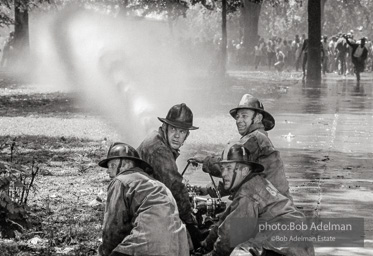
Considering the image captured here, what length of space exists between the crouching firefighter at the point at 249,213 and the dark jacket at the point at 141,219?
0.35 metres

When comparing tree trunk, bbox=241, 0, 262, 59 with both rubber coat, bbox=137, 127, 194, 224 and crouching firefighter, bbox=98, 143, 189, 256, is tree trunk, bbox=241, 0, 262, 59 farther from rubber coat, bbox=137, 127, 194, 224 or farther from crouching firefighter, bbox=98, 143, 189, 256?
crouching firefighter, bbox=98, 143, 189, 256

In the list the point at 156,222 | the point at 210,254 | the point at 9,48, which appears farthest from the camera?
the point at 9,48

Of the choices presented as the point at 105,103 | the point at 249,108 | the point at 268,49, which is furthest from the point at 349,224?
the point at 268,49

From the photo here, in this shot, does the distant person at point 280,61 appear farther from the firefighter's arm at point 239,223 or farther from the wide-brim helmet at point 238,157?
the firefighter's arm at point 239,223

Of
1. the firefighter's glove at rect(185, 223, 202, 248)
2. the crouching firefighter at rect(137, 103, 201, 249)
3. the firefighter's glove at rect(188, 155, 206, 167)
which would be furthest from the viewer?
the firefighter's glove at rect(188, 155, 206, 167)

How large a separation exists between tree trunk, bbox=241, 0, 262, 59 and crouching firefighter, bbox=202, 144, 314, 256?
2086 inches

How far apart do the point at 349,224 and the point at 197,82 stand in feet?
77.5

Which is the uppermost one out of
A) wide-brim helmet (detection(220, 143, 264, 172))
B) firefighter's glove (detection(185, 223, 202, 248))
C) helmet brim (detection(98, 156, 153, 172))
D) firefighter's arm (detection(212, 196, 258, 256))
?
wide-brim helmet (detection(220, 143, 264, 172))


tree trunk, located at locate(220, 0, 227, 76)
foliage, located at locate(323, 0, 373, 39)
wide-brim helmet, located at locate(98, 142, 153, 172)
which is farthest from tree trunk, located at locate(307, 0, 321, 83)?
foliage, located at locate(323, 0, 373, 39)

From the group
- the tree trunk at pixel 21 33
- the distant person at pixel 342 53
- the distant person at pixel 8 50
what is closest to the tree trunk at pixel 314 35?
→ the distant person at pixel 342 53

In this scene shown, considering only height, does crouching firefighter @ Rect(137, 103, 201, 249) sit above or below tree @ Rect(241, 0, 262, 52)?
above

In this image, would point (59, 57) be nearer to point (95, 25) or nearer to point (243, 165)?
point (95, 25)

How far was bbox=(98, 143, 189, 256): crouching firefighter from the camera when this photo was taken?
249 inches

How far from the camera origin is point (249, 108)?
887cm
